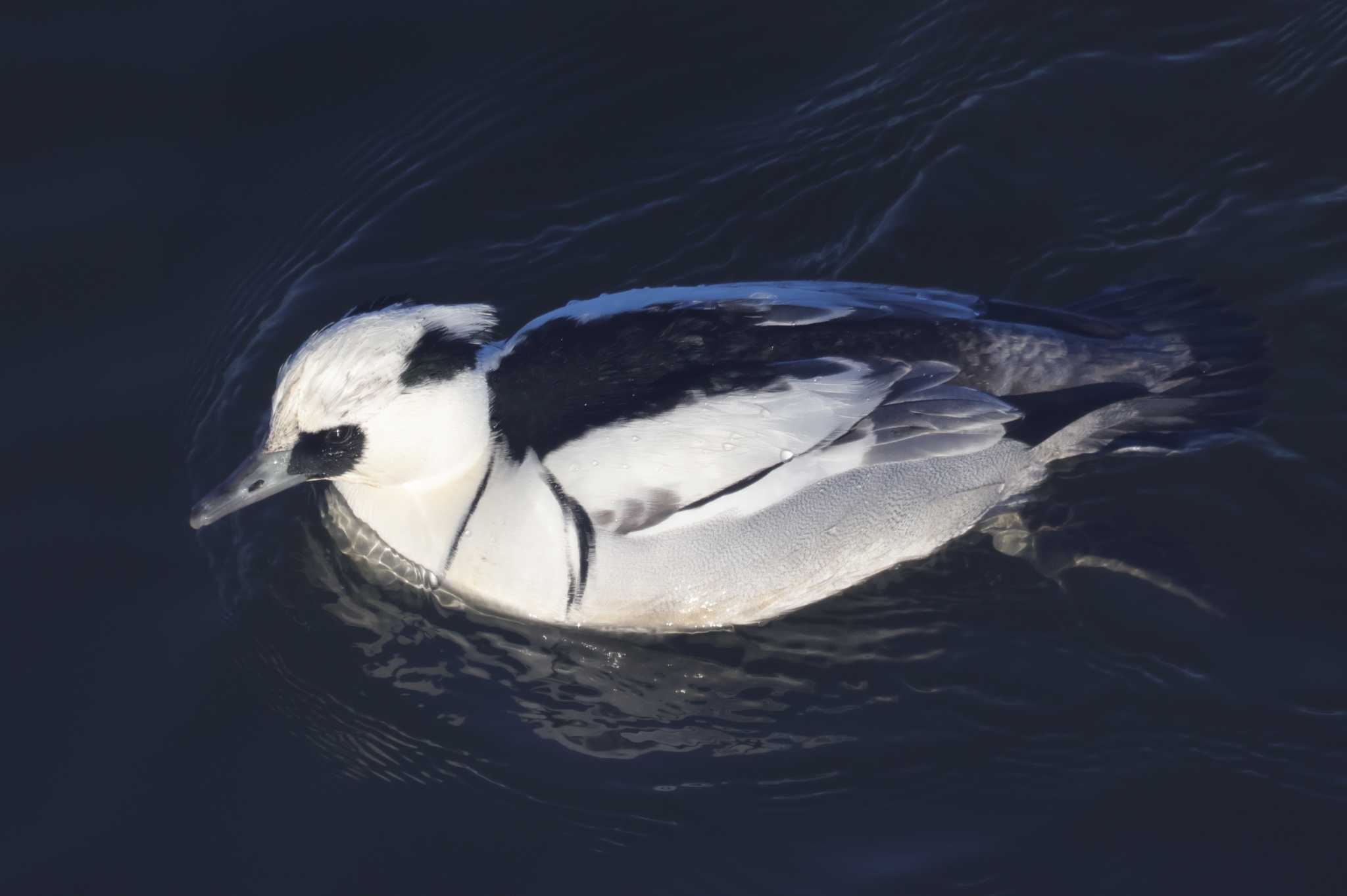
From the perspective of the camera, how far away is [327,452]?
19.7ft


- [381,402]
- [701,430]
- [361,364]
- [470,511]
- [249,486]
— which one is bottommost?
[470,511]

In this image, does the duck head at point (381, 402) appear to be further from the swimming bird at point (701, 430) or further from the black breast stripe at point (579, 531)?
the black breast stripe at point (579, 531)

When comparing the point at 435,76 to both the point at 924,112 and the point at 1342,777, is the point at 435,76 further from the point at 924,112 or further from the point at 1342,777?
the point at 1342,777

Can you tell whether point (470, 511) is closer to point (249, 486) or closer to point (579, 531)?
point (579, 531)

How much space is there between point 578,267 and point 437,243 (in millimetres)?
900

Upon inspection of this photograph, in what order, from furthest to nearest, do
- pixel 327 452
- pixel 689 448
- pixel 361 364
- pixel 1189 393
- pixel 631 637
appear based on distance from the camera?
pixel 1189 393 → pixel 631 637 → pixel 327 452 → pixel 361 364 → pixel 689 448

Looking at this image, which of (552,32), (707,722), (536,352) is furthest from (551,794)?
(552,32)

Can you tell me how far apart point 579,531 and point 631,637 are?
62 cm

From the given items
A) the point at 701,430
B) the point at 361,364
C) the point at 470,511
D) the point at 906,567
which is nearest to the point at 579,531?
the point at 470,511

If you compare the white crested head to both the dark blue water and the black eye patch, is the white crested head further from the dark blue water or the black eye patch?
the dark blue water

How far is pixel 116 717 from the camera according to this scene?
5.93m

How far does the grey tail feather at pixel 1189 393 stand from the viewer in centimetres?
624

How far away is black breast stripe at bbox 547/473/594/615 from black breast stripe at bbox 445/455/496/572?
333 millimetres

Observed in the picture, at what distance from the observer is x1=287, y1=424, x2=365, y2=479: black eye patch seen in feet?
19.5
